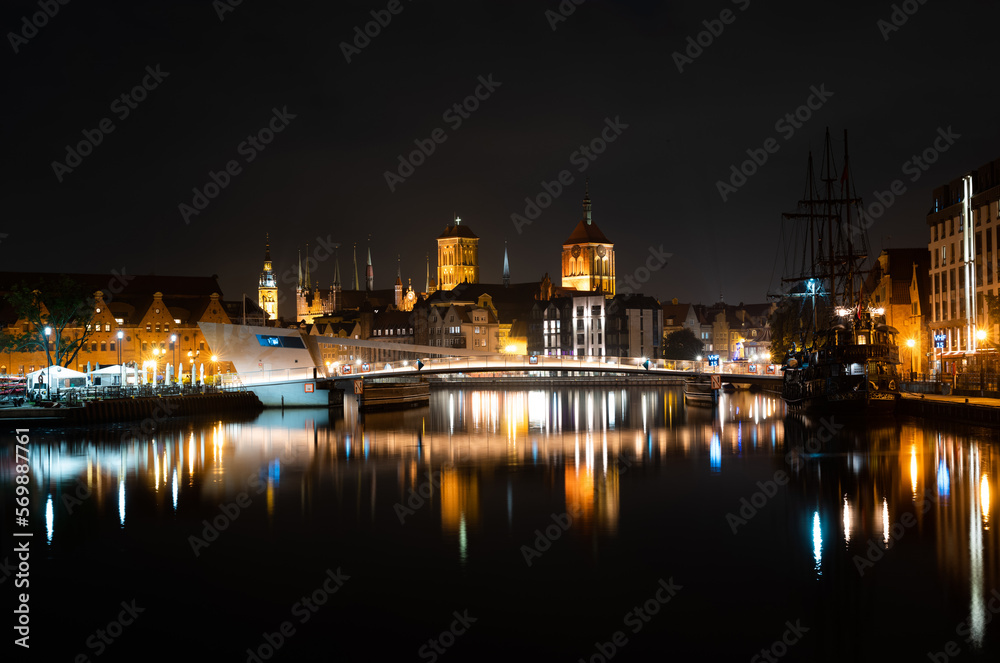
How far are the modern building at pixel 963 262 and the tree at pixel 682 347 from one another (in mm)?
69376

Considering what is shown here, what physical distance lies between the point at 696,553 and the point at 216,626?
11135 millimetres

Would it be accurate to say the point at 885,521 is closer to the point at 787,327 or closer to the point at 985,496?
the point at 985,496

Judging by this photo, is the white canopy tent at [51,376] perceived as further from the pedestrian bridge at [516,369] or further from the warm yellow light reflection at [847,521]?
the warm yellow light reflection at [847,521]

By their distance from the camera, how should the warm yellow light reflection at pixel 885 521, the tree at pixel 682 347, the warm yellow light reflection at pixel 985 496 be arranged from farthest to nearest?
the tree at pixel 682 347
the warm yellow light reflection at pixel 985 496
the warm yellow light reflection at pixel 885 521

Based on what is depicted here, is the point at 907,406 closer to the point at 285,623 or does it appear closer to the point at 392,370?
the point at 392,370

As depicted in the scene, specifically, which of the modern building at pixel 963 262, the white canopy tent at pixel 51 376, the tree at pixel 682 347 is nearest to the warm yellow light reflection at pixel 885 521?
the modern building at pixel 963 262

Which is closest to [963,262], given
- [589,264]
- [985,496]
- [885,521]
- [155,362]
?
[985,496]

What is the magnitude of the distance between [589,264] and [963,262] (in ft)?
431

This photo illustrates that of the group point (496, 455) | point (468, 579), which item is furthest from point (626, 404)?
point (468, 579)

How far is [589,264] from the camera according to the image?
645ft

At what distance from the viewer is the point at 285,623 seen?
733 inches

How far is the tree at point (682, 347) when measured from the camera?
142500 mm

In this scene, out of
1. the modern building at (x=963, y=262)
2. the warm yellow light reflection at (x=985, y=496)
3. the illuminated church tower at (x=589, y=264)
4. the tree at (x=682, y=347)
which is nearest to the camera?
the warm yellow light reflection at (x=985, y=496)

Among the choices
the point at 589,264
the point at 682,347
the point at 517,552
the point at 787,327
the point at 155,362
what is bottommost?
the point at 517,552
